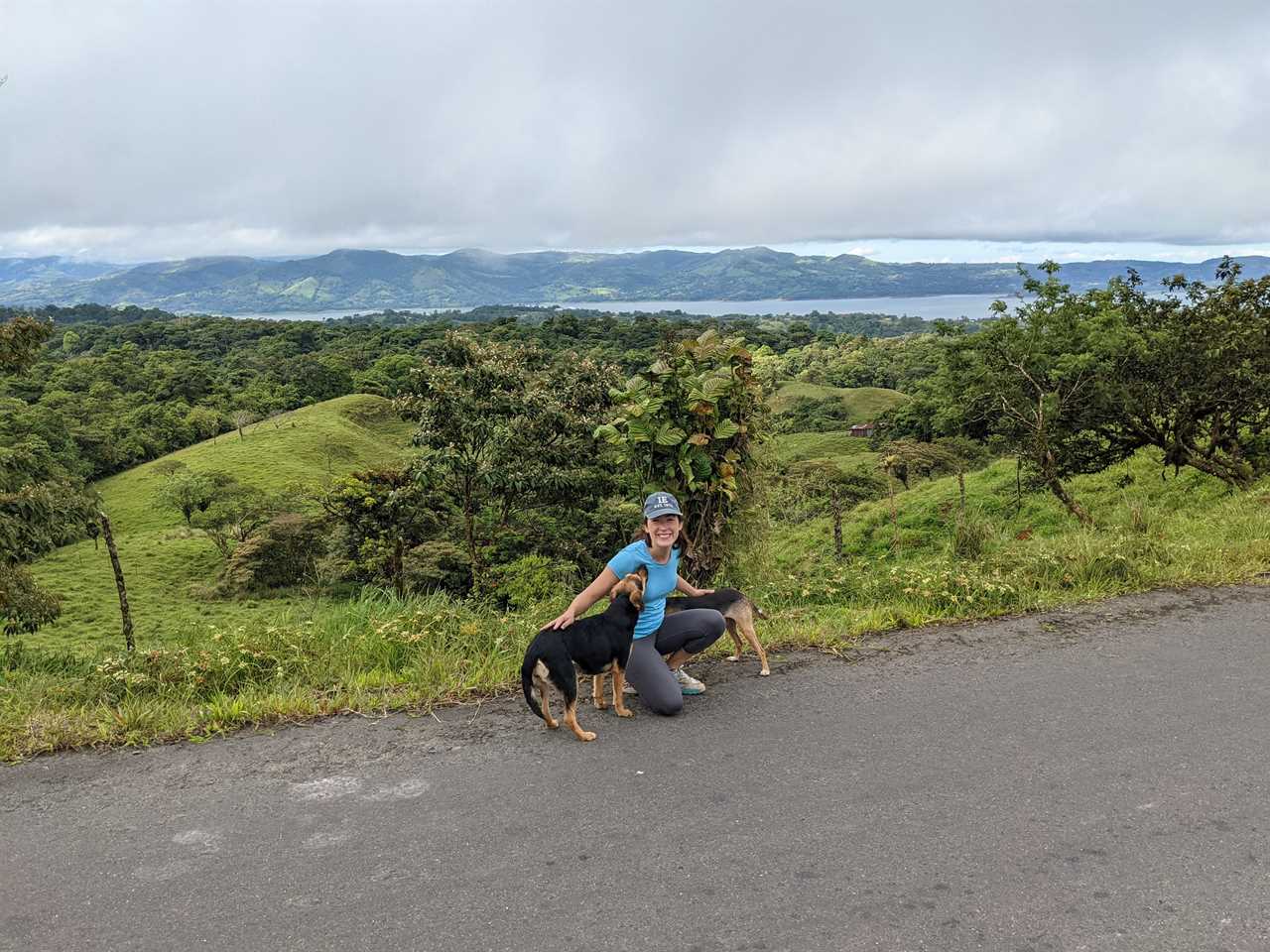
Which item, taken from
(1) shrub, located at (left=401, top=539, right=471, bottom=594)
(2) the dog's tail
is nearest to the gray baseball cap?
(2) the dog's tail

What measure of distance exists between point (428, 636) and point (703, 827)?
108 inches

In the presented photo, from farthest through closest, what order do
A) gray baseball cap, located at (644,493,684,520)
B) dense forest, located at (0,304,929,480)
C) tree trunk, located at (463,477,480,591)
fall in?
1. dense forest, located at (0,304,929,480)
2. tree trunk, located at (463,477,480,591)
3. gray baseball cap, located at (644,493,684,520)

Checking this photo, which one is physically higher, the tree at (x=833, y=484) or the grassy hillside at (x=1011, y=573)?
the grassy hillside at (x=1011, y=573)

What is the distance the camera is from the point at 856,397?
86312mm

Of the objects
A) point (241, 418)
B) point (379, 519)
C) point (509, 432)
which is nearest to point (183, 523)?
point (241, 418)

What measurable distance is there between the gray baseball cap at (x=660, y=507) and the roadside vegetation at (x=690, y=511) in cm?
128

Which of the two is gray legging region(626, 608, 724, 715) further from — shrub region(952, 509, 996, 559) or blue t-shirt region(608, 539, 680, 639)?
shrub region(952, 509, 996, 559)

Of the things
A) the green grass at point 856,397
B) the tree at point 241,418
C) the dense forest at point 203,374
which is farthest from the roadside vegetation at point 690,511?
the green grass at point 856,397

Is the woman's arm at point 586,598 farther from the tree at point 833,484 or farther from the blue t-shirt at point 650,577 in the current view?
the tree at point 833,484

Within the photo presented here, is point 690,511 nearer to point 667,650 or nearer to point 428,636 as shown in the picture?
point 667,650

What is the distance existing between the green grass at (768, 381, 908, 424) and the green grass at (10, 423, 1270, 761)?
72163mm

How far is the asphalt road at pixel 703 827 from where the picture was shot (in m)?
2.84

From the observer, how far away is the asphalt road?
9.32 feet

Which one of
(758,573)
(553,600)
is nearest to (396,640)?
(553,600)
